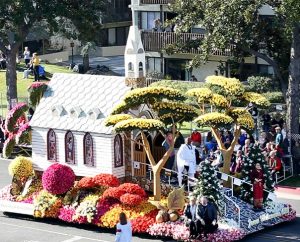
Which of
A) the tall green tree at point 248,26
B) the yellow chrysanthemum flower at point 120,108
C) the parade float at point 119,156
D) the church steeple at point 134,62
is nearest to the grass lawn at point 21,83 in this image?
the tall green tree at point 248,26

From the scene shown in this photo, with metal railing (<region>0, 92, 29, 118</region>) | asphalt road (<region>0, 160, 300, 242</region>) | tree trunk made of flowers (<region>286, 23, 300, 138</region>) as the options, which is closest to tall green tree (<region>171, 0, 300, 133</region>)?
tree trunk made of flowers (<region>286, 23, 300, 138</region>)

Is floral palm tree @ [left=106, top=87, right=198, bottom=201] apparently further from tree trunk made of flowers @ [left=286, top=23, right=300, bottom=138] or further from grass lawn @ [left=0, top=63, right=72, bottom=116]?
grass lawn @ [left=0, top=63, right=72, bottom=116]

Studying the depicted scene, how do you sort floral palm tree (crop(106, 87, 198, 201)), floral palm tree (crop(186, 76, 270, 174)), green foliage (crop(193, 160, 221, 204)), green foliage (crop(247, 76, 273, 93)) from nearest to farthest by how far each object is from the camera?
green foliage (crop(193, 160, 221, 204)), floral palm tree (crop(106, 87, 198, 201)), floral palm tree (crop(186, 76, 270, 174)), green foliage (crop(247, 76, 273, 93))

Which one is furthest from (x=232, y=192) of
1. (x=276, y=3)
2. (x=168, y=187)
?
(x=276, y=3)

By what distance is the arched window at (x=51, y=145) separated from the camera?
32.8 meters

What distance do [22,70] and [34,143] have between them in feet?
84.0

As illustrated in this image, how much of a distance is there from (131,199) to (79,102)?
479 cm

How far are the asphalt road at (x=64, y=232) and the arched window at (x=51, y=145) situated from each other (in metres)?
2.25

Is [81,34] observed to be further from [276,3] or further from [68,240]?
[68,240]

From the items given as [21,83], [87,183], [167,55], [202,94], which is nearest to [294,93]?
[202,94]

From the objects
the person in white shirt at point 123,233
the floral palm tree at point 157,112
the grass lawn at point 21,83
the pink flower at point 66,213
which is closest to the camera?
the person in white shirt at point 123,233

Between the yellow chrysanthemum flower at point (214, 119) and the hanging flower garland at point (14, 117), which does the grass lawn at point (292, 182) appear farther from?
the hanging flower garland at point (14, 117)

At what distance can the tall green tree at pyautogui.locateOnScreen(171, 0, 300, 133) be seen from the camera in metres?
36.2

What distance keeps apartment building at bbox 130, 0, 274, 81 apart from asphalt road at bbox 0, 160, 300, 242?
69.5 ft
